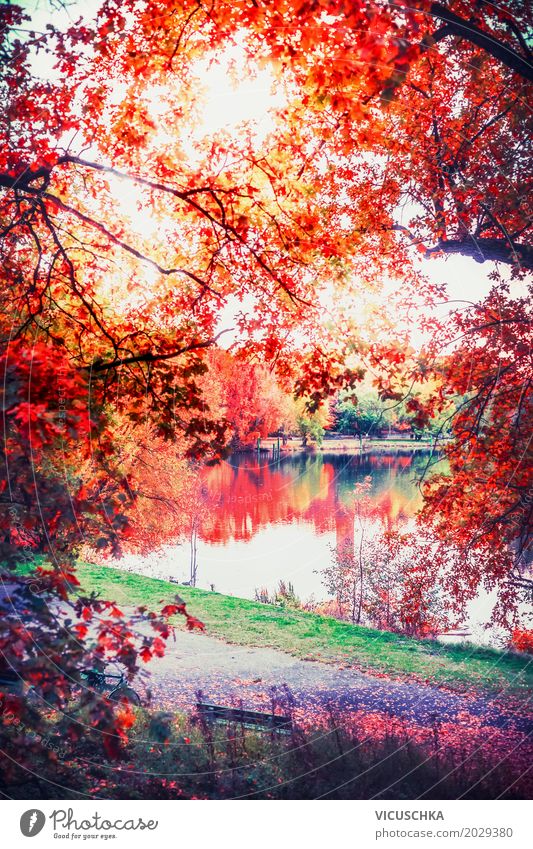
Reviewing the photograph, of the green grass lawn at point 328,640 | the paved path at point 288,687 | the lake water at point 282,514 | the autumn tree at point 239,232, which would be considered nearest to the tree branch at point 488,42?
the autumn tree at point 239,232

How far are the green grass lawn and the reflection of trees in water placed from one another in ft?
3.84

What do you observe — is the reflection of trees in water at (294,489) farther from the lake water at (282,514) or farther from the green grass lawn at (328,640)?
the green grass lawn at (328,640)

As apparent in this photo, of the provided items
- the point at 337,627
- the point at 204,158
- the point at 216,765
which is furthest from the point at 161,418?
the point at 337,627

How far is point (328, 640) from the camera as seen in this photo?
23.4 feet

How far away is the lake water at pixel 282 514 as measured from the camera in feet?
16.8

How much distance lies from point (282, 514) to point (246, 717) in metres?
2.22

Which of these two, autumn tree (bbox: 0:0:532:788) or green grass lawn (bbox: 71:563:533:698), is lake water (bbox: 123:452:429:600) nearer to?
green grass lawn (bbox: 71:563:533:698)

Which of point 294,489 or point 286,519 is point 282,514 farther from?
point 294,489

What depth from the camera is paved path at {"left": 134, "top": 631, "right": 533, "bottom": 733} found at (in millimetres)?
4828

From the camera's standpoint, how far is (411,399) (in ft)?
14.9

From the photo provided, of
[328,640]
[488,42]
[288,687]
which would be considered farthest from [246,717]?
[488,42]

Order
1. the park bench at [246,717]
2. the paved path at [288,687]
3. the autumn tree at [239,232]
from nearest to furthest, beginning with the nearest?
1. the autumn tree at [239,232]
2. the park bench at [246,717]
3. the paved path at [288,687]

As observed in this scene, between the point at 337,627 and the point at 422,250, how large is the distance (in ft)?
15.9

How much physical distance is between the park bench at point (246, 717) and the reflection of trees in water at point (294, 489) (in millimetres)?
1697
